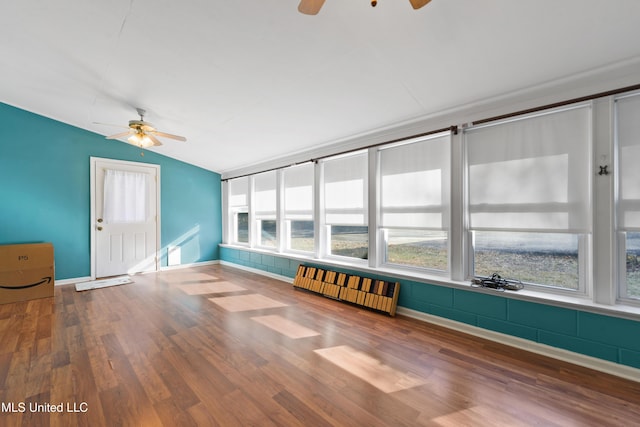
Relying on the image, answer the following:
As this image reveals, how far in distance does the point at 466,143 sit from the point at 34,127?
6.57 m

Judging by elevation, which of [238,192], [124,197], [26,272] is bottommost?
[26,272]

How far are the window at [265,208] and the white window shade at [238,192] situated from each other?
336 millimetres

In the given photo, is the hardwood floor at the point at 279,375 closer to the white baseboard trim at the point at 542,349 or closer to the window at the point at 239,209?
the white baseboard trim at the point at 542,349

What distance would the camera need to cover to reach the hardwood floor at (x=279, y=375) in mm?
1628

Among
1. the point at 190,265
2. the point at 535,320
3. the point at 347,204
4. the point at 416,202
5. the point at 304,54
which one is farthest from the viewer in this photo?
the point at 190,265

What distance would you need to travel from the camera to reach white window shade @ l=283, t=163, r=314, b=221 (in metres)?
4.53

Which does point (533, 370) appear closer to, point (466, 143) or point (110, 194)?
point (466, 143)

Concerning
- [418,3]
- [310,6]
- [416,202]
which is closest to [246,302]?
[416,202]

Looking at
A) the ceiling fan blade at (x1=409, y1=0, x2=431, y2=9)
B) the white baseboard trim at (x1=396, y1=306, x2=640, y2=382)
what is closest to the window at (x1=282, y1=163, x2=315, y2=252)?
the white baseboard trim at (x1=396, y1=306, x2=640, y2=382)

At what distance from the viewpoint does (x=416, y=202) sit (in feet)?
10.6

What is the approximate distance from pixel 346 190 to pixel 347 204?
0.22 metres

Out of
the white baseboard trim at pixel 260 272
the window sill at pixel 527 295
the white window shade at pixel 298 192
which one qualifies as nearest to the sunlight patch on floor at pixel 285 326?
the window sill at pixel 527 295

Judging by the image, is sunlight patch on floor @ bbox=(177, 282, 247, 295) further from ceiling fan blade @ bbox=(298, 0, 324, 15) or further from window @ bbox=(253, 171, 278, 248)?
ceiling fan blade @ bbox=(298, 0, 324, 15)

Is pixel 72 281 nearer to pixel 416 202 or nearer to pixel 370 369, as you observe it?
pixel 370 369
